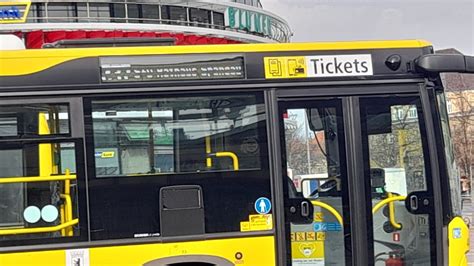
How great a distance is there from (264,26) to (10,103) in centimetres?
2310

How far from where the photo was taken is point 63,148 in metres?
4.87

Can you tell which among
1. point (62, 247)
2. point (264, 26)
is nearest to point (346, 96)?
point (62, 247)

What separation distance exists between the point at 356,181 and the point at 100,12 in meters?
19.6

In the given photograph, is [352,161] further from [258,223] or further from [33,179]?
[33,179]

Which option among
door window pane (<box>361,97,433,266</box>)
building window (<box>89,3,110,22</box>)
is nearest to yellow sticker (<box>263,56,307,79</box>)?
door window pane (<box>361,97,433,266</box>)

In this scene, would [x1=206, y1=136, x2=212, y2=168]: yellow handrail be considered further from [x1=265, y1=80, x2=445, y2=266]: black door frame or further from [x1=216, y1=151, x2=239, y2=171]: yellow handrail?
[x1=265, y1=80, x2=445, y2=266]: black door frame

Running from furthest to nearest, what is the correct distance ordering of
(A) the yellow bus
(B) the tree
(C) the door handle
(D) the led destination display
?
(B) the tree, (C) the door handle, (D) the led destination display, (A) the yellow bus

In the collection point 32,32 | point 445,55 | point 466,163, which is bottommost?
point 466,163

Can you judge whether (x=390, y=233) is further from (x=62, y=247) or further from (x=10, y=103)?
(x=10, y=103)

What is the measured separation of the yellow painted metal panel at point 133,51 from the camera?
4.89 meters

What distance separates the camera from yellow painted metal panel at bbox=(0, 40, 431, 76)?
16.0ft

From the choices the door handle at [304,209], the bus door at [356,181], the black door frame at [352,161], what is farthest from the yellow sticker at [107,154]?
the door handle at [304,209]

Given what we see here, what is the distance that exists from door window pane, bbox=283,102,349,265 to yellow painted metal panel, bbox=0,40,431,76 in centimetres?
58

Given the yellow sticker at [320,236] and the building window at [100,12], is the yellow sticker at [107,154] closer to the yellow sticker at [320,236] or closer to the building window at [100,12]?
the yellow sticker at [320,236]
